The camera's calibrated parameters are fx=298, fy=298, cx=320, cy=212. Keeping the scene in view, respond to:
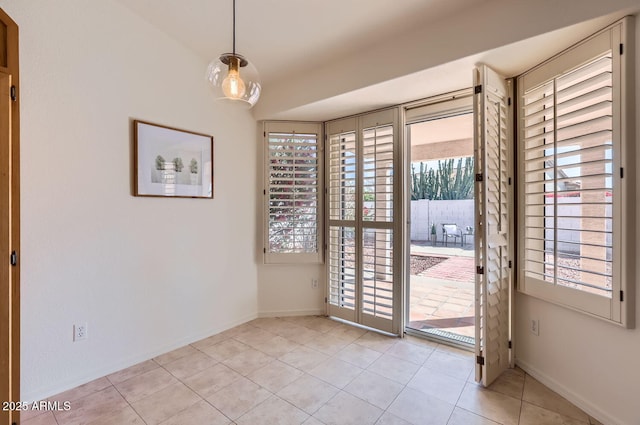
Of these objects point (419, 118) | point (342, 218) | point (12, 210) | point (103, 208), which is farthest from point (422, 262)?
point (12, 210)

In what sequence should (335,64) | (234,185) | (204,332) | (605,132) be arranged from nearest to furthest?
(605,132)
(335,64)
(204,332)
(234,185)

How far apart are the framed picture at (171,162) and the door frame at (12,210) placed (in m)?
0.82

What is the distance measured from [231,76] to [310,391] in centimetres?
207

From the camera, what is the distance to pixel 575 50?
6.10 feet

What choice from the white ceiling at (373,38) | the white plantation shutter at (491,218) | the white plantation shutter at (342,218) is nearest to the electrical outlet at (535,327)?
the white plantation shutter at (491,218)

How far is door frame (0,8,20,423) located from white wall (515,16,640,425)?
3.36 metres

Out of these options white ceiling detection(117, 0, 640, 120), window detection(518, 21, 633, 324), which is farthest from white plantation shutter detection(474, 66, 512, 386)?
white ceiling detection(117, 0, 640, 120)

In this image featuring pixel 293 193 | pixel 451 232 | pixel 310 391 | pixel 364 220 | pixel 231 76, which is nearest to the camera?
pixel 231 76

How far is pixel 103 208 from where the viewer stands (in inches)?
91.7

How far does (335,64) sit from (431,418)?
2.84m

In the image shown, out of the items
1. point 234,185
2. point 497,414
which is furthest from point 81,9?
point 497,414

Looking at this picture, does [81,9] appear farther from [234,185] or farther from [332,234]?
[332,234]

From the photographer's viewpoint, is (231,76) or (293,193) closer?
(231,76)

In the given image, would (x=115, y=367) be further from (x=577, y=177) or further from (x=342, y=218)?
(x=577, y=177)
